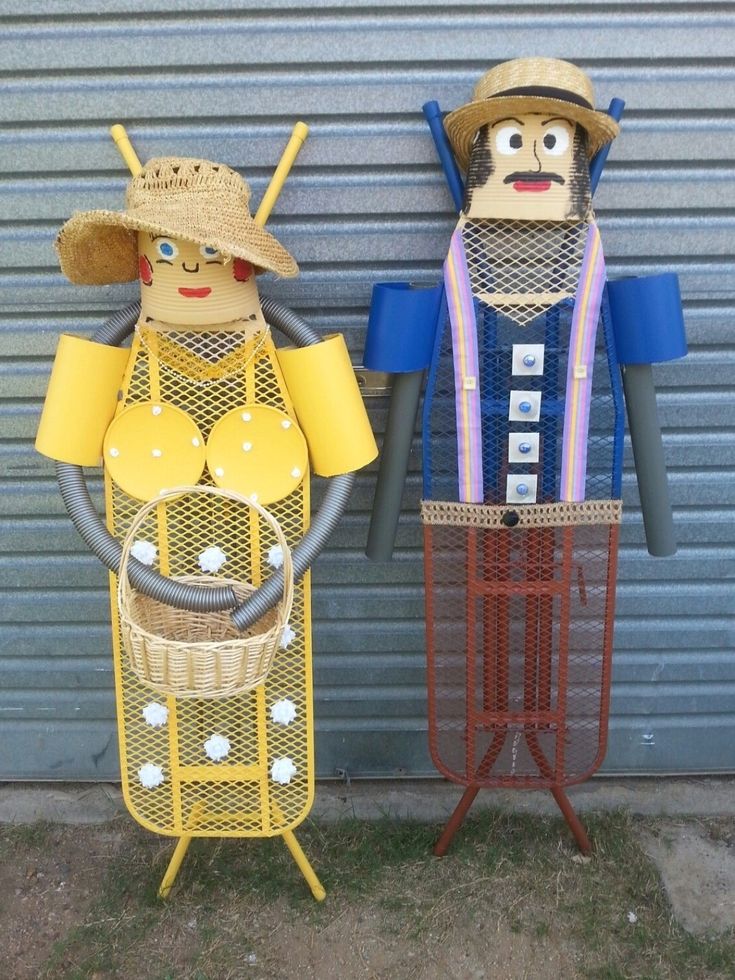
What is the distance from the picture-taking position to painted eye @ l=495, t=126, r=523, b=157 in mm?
2037

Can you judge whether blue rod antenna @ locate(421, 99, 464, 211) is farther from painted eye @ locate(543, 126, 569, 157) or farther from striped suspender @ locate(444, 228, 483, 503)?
painted eye @ locate(543, 126, 569, 157)

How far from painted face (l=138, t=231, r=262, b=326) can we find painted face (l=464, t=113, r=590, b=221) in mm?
652

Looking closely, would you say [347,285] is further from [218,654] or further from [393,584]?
[218,654]

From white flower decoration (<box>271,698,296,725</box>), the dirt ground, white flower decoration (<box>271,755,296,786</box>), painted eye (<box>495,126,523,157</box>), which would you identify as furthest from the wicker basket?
painted eye (<box>495,126,523,157</box>)

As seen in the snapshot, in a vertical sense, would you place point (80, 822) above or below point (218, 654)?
below

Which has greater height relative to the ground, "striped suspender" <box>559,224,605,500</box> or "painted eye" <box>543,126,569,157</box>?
"painted eye" <box>543,126,569,157</box>

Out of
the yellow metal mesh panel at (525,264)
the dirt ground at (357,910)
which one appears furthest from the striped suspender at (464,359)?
the dirt ground at (357,910)

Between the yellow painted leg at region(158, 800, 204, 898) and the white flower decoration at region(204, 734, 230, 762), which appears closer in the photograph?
the white flower decoration at region(204, 734, 230, 762)

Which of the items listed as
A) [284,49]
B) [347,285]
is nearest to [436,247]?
[347,285]

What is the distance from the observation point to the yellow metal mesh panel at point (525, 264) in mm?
2133

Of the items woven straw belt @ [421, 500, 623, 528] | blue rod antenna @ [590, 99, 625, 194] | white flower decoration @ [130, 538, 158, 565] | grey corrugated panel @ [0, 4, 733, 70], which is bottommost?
white flower decoration @ [130, 538, 158, 565]

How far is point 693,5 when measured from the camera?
2350mm

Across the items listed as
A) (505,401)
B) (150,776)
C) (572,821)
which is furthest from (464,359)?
(572,821)

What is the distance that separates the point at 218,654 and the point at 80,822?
1.47m
